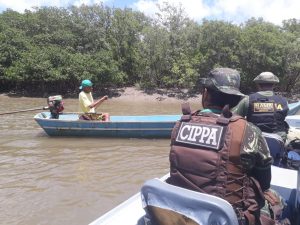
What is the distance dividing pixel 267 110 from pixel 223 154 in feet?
8.57

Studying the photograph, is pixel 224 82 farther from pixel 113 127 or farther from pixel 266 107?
pixel 113 127

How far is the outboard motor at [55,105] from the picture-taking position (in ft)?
35.4

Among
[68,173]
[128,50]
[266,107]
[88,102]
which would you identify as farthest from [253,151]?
[128,50]

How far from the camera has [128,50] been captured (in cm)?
2828

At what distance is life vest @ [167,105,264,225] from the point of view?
2266 mm

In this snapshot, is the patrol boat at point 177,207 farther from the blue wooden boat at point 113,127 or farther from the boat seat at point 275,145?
the blue wooden boat at point 113,127

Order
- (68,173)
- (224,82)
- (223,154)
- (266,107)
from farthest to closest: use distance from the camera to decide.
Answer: (68,173) < (266,107) < (224,82) < (223,154)

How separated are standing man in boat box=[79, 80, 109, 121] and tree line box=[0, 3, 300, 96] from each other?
1410 cm

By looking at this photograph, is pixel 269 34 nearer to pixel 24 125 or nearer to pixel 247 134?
pixel 24 125

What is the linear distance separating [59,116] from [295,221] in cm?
958

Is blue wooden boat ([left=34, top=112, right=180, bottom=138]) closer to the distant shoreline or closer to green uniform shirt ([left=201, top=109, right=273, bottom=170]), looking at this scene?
green uniform shirt ([left=201, top=109, right=273, bottom=170])

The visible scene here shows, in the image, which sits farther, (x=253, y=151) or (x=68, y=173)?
(x=68, y=173)

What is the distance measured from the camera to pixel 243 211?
2.38m

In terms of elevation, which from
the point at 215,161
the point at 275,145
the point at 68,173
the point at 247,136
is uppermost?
the point at 247,136
